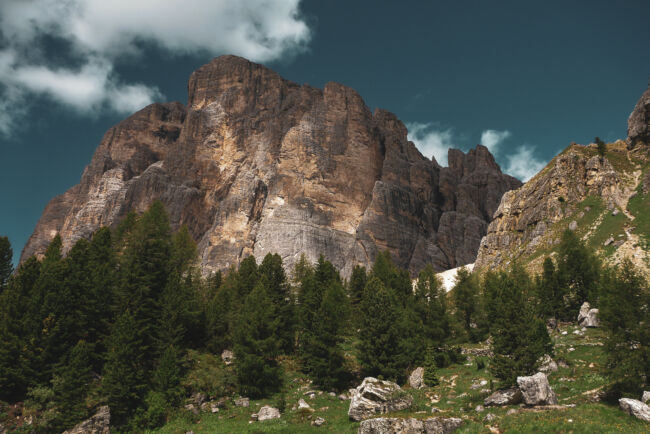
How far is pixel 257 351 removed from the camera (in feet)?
133

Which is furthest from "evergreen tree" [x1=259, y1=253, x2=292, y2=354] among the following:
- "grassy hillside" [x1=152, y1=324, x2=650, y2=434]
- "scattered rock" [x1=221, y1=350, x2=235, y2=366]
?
"grassy hillside" [x1=152, y1=324, x2=650, y2=434]

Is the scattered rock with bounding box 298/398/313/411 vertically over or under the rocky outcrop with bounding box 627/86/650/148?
under

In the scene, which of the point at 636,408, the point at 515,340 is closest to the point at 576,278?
the point at 515,340

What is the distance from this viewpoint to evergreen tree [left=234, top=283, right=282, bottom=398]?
128 ft

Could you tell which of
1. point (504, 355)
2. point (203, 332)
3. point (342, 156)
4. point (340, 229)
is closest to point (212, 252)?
point (340, 229)

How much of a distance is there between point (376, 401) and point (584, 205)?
80.7 metres

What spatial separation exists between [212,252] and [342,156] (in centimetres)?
6525

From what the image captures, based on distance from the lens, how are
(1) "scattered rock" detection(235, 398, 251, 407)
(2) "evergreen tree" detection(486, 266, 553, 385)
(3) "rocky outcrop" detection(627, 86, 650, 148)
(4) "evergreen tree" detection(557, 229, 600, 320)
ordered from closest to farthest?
(2) "evergreen tree" detection(486, 266, 553, 385)
(1) "scattered rock" detection(235, 398, 251, 407)
(4) "evergreen tree" detection(557, 229, 600, 320)
(3) "rocky outcrop" detection(627, 86, 650, 148)

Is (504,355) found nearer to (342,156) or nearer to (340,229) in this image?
(340,229)

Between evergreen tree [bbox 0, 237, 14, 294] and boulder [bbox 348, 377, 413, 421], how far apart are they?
52.2 meters

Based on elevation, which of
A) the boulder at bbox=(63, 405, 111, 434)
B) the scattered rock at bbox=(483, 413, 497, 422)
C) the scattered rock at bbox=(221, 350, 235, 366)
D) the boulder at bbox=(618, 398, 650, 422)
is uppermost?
the scattered rock at bbox=(221, 350, 235, 366)

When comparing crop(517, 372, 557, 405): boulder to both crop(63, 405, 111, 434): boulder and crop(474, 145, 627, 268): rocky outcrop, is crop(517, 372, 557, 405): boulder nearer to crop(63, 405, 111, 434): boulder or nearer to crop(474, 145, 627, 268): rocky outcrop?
crop(63, 405, 111, 434): boulder

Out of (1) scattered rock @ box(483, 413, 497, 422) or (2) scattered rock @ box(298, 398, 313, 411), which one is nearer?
(1) scattered rock @ box(483, 413, 497, 422)

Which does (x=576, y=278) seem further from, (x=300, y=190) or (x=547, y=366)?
(x=300, y=190)
